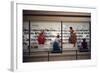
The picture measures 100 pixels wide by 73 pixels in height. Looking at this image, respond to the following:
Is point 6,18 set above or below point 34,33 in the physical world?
above

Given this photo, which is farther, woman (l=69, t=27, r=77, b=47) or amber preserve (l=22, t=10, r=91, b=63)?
woman (l=69, t=27, r=77, b=47)

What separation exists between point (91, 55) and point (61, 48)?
0.28 meters

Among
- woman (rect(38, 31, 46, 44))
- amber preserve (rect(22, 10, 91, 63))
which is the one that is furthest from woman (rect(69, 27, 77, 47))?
woman (rect(38, 31, 46, 44))

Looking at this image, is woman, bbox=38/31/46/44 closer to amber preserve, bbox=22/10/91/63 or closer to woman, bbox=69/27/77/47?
amber preserve, bbox=22/10/91/63

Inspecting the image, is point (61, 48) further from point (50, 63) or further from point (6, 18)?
point (6, 18)

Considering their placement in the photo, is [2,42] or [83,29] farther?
[83,29]

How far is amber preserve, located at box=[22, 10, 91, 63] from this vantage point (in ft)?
5.22

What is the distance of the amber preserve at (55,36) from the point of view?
1592 mm

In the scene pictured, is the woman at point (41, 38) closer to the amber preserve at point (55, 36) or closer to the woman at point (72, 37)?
the amber preserve at point (55, 36)

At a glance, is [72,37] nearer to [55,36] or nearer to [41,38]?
[55,36]

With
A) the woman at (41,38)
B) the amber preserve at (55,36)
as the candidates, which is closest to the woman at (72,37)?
the amber preserve at (55,36)

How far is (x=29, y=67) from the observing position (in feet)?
5.23

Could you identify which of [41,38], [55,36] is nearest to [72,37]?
[55,36]

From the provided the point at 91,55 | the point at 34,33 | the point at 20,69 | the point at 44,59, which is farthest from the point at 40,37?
the point at 91,55
